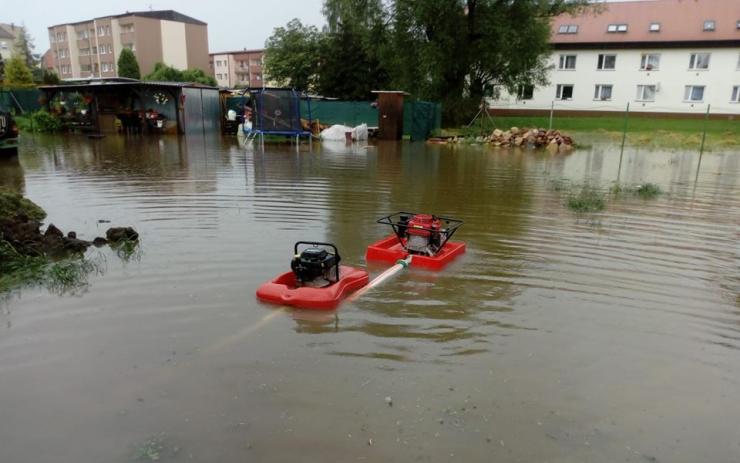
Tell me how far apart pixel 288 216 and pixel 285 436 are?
5858 mm

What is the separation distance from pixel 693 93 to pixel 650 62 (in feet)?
12.3

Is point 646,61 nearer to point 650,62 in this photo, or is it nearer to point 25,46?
point 650,62

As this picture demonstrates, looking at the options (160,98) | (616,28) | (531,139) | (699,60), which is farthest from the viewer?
(616,28)

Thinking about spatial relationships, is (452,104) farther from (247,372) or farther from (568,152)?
(247,372)

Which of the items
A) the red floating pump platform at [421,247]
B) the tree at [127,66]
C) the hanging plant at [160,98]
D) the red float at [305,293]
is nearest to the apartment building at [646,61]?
the hanging plant at [160,98]

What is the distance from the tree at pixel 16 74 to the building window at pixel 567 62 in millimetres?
45997

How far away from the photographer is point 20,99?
35250mm

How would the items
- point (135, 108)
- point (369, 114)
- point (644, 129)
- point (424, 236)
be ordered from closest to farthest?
point (424, 236), point (135, 108), point (369, 114), point (644, 129)

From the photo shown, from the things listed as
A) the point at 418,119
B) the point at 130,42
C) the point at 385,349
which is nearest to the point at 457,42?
the point at 418,119

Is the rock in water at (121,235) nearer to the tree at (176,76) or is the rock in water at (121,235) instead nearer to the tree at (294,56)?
the tree at (294,56)

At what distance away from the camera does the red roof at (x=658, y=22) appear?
1512 inches

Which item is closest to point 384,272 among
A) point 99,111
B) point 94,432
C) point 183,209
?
point 94,432

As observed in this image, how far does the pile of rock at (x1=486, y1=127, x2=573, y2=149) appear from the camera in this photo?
24188 mm

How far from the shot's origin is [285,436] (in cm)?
335
